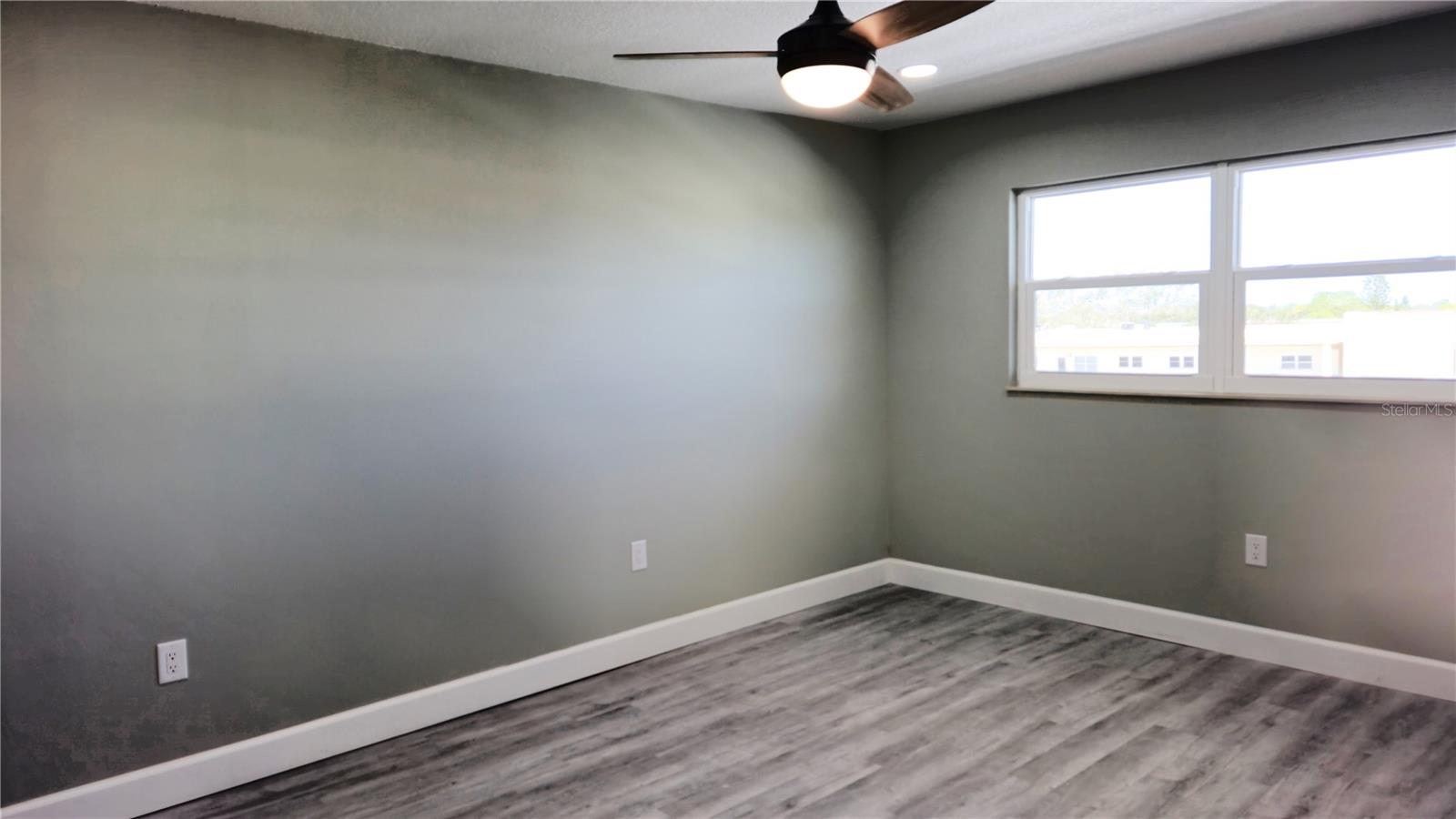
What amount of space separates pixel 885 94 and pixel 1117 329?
6.74ft

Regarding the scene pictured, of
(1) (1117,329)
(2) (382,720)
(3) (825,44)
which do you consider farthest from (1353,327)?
(2) (382,720)

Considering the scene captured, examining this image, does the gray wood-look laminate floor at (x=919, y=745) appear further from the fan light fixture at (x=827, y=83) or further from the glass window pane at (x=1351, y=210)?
the fan light fixture at (x=827, y=83)

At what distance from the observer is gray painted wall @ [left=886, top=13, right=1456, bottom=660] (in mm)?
3229

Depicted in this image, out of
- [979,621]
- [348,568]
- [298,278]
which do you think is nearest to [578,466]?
[348,568]

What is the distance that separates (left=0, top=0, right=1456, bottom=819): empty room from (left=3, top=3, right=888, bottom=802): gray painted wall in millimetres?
13

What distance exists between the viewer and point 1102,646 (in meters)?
3.79

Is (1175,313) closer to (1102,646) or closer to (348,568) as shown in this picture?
(1102,646)

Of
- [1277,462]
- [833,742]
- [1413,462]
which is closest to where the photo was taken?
[833,742]

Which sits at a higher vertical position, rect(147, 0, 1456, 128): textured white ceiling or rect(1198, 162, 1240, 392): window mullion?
rect(147, 0, 1456, 128): textured white ceiling

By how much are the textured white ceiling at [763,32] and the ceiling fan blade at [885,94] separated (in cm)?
38

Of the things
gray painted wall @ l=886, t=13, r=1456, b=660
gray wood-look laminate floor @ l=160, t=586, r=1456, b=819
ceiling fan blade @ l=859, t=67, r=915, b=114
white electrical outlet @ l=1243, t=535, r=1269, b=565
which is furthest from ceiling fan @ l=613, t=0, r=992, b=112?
white electrical outlet @ l=1243, t=535, r=1269, b=565

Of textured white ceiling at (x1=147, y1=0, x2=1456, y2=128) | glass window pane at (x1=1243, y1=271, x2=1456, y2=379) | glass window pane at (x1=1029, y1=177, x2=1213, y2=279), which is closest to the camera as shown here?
textured white ceiling at (x1=147, y1=0, x2=1456, y2=128)

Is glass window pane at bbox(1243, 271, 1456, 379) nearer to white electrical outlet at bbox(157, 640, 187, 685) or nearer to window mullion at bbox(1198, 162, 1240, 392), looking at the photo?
window mullion at bbox(1198, 162, 1240, 392)

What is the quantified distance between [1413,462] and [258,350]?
12.6 ft
